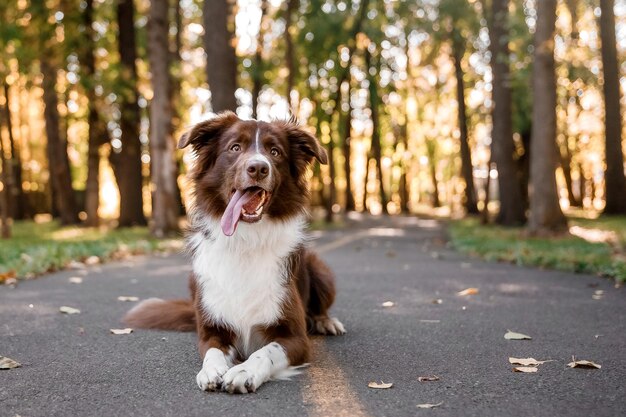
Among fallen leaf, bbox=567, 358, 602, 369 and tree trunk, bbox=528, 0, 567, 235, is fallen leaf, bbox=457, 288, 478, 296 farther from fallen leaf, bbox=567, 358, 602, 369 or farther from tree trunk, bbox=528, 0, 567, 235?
tree trunk, bbox=528, 0, 567, 235

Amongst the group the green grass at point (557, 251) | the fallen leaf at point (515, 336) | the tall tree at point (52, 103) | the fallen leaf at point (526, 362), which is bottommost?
the green grass at point (557, 251)

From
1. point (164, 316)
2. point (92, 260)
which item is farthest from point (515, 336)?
point (92, 260)

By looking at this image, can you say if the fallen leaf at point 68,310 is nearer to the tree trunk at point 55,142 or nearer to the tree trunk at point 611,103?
the tree trunk at point 55,142

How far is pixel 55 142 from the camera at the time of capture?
2134 centimetres

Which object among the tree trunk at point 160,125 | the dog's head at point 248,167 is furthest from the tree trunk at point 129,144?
the dog's head at point 248,167

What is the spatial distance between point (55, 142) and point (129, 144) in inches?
108

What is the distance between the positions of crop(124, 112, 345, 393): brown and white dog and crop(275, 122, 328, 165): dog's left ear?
1 centimetres

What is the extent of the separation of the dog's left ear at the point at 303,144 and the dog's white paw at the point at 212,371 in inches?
66.7

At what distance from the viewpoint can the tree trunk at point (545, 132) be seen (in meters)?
14.6

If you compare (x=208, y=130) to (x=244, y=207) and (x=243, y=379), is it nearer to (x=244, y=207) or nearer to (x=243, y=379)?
(x=244, y=207)

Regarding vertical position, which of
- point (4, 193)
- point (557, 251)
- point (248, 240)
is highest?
point (4, 193)

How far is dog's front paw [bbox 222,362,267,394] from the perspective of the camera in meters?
3.82

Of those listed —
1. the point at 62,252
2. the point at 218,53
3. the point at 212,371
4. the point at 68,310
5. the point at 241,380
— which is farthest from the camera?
the point at 218,53

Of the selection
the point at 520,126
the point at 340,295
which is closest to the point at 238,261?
the point at 340,295
